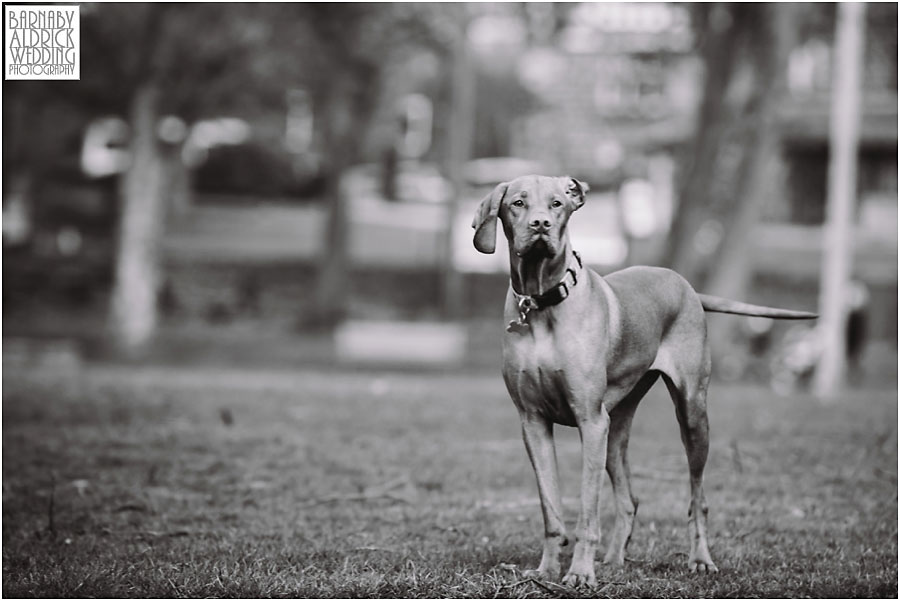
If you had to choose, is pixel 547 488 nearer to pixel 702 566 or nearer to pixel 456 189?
pixel 702 566

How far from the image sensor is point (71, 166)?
1441 inches

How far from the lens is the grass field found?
6.24 m

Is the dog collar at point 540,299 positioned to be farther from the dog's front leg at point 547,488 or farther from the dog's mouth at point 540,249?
the dog's front leg at point 547,488

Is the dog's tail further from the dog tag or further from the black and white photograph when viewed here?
the dog tag

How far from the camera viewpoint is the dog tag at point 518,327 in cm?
579

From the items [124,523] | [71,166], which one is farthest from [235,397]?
[71,166]

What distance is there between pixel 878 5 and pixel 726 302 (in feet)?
58.3

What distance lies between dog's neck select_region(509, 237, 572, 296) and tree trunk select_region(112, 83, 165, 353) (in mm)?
17050

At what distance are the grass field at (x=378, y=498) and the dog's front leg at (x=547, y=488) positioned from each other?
0.58ft

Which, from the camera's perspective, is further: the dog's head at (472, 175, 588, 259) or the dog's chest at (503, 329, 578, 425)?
the dog's chest at (503, 329, 578, 425)

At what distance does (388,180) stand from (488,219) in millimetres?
36442

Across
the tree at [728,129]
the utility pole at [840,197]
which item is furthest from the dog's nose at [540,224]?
the tree at [728,129]

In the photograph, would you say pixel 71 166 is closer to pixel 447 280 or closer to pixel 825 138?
pixel 447 280

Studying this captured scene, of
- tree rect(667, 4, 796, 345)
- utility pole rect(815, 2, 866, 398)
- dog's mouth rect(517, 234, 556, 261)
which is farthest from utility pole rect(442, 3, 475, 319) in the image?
dog's mouth rect(517, 234, 556, 261)
